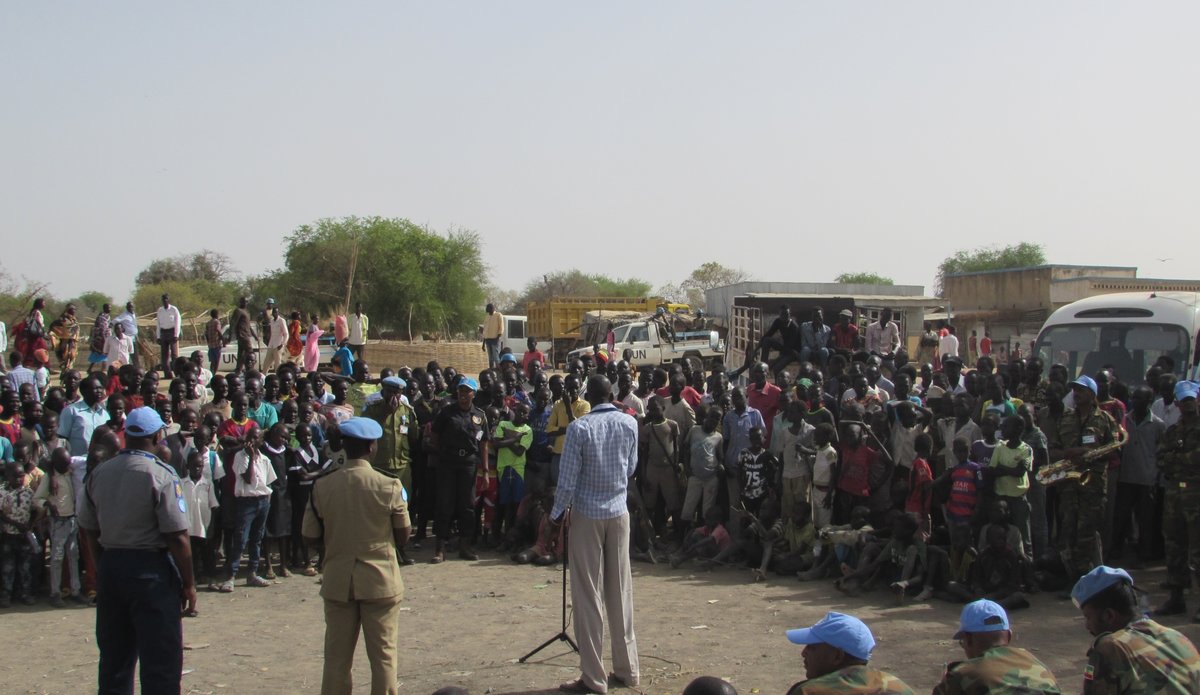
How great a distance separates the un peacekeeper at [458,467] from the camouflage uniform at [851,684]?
7.42m

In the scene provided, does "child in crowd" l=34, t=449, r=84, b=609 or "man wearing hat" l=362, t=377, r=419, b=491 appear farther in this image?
"man wearing hat" l=362, t=377, r=419, b=491

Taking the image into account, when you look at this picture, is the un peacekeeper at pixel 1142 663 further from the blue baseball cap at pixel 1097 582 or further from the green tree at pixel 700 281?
the green tree at pixel 700 281

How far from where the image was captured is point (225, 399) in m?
10.8

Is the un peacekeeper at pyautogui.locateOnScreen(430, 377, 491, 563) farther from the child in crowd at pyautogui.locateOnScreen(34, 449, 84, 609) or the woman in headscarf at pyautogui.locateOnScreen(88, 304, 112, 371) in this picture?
the woman in headscarf at pyautogui.locateOnScreen(88, 304, 112, 371)

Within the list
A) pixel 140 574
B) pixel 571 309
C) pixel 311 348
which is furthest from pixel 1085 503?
pixel 571 309

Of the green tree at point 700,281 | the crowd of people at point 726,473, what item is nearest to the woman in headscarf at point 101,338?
the crowd of people at point 726,473

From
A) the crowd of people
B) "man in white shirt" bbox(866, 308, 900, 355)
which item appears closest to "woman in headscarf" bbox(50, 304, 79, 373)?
the crowd of people

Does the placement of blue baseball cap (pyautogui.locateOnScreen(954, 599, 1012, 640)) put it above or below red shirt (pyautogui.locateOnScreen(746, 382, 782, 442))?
below

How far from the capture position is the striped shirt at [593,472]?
250 inches

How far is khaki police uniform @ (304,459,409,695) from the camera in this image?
5.25m

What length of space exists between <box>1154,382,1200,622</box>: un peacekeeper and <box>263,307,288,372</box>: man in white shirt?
14.5 meters

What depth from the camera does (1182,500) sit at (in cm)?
790

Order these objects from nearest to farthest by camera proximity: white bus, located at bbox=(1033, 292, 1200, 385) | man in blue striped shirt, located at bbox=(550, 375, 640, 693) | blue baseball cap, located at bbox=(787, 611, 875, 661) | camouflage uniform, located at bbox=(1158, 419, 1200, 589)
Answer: blue baseball cap, located at bbox=(787, 611, 875, 661)
man in blue striped shirt, located at bbox=(550, 375, 640, 693)
camouflage uniform, located at bbox=(1158, 419, 1200, 589)
white bus, located at bbox=(1033, 292, 1200, 385)

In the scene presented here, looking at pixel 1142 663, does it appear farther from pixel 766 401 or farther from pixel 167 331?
pixel 167 331
